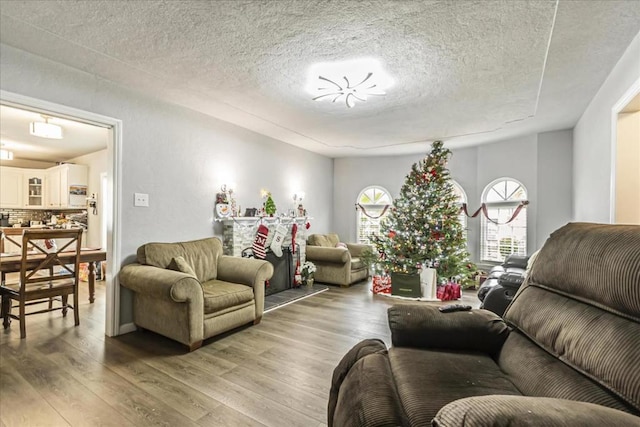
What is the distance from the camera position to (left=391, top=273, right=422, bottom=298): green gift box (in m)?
4.65

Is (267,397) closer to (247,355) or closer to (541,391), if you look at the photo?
(247,355)

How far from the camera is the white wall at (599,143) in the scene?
2.39 m

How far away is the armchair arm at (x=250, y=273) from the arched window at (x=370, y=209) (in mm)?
3519

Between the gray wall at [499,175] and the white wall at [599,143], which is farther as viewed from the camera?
the gray wall at [499,175]

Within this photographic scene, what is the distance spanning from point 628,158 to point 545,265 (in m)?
2.04

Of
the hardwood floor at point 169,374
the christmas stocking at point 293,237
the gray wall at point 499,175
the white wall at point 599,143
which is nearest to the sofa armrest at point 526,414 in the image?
the hardwood floor at point 169,374

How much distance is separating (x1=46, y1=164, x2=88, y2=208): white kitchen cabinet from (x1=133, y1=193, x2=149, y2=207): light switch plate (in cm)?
436

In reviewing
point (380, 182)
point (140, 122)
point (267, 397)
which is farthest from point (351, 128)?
point (267, 397)

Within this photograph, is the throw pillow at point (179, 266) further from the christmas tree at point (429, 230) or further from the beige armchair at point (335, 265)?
the christmas tree at point (429, 230)

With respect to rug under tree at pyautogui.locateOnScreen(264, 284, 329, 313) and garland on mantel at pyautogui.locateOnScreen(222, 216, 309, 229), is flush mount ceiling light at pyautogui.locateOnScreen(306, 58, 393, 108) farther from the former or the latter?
rug under tree at pyautogui.locateOnScreen(264, 284, 329, 313)

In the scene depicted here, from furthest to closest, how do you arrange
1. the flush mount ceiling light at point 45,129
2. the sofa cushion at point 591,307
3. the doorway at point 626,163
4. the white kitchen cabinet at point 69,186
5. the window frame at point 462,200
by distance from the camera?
1. the white kitchen cabinet at point 69,186
2. the window frame at point 462,200
3. the flush mount ceiling light at point 45,129
4. the doorway at point 626,163
5. the sofa cushion at point 591,307

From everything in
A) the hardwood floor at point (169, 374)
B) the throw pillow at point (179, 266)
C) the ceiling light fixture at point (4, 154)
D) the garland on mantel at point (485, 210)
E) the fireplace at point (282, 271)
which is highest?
the ceiling light fixture at point (4, 154)

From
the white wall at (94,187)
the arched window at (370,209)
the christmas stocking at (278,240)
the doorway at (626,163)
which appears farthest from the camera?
the arched window at (370,209)

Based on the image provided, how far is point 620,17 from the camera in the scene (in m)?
1.93
